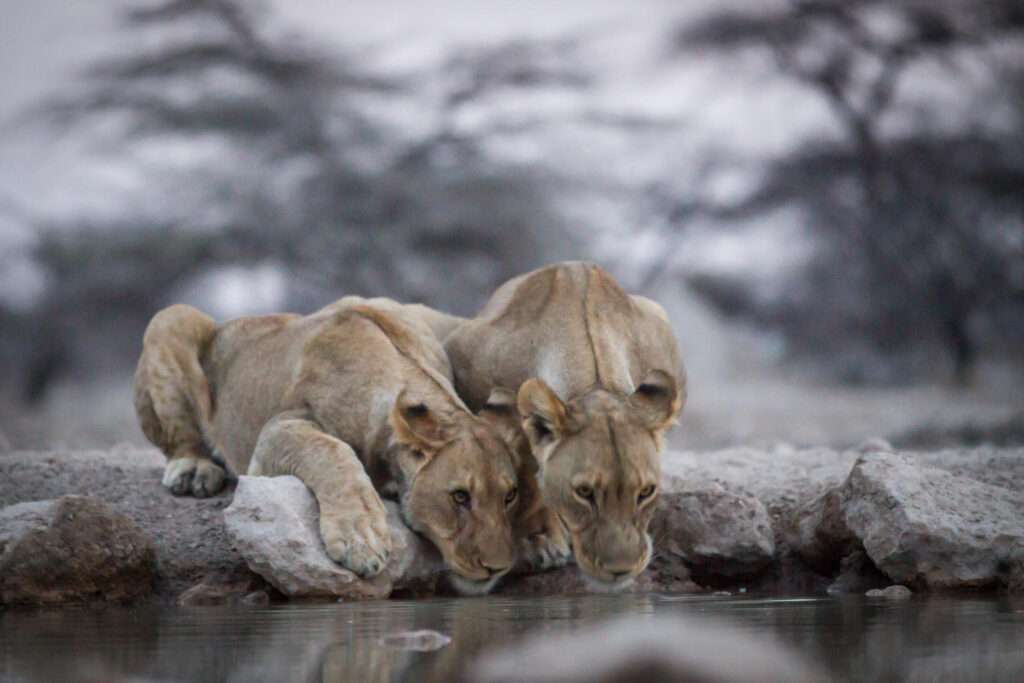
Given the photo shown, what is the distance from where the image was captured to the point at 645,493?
5133 millimetres

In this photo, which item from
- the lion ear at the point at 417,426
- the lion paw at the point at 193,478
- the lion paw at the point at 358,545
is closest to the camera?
the lion paw at the point at 358,545

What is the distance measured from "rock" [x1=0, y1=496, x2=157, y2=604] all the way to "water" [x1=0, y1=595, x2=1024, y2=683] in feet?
0.62

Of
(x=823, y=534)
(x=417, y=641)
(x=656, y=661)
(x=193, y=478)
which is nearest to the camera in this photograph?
(x=656, y=661)

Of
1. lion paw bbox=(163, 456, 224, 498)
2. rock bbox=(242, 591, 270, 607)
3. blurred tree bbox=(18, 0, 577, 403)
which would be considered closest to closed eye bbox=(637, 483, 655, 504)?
rock bbox=(242, 591, 270, 607)

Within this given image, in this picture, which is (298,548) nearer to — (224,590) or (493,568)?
(224,590)

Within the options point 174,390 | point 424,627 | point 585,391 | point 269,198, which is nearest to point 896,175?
point 269,198

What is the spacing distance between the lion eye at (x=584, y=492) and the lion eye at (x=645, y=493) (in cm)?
16

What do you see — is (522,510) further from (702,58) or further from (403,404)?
(702,58)

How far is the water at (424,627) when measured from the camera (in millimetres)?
3654

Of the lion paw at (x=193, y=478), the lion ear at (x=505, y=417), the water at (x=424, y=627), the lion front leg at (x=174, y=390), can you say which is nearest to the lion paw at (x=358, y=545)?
the water at (x=424, y=627)

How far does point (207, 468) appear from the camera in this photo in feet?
22.4

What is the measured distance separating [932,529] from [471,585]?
163 centimetres

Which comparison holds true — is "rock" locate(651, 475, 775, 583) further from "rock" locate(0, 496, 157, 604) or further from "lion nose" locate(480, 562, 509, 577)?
"rock" locate(0, 496, 157, 604)

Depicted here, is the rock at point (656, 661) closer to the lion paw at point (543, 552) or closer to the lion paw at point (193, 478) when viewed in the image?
the lion paw at point (543, 552)
